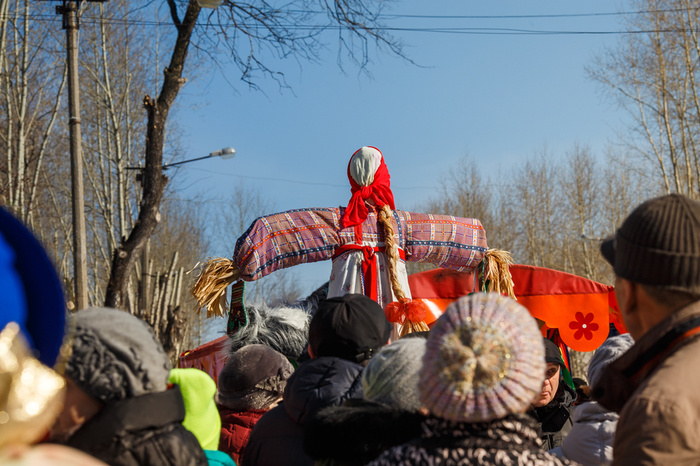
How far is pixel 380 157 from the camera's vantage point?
13.6 ft

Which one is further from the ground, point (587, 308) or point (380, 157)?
point (380, 157)

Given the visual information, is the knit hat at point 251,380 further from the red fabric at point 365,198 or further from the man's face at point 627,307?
the man's face at point 627,307

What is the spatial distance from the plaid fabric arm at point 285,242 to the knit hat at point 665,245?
250 centimetres

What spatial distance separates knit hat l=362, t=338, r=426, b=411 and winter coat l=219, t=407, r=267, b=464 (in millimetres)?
1120

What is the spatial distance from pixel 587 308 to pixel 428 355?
442 centimetres

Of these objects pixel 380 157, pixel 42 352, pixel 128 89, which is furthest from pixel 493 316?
pixel 128 89

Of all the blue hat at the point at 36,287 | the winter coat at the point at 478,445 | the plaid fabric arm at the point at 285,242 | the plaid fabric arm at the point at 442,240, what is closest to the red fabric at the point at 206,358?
the plaid fabric arm at the point at 285,242

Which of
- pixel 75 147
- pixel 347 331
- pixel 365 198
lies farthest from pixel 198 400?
pixel 75 147

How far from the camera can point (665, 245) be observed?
1542 mm

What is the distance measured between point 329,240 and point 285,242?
0.84 ft

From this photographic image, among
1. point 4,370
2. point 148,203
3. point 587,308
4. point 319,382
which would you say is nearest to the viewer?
point 4,370

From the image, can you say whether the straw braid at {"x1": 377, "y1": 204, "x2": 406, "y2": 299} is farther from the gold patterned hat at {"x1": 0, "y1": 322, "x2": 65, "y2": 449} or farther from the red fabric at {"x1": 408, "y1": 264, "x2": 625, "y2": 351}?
the gold patterned hat at {"x1": 0, "y1": 322, "x2": 65, "y2": 449}

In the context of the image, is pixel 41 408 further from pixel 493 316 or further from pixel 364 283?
pixel 364 283

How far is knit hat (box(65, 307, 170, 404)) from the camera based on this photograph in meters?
1.57
